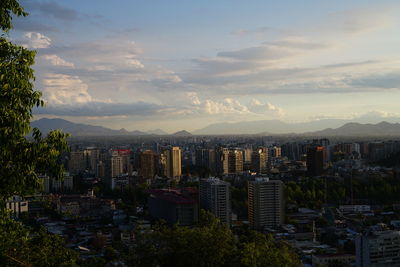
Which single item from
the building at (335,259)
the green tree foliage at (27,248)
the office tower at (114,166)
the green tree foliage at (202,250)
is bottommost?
the building at (335,259)

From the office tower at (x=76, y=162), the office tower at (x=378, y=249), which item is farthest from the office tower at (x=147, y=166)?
the office tower at (x=378, y=249)

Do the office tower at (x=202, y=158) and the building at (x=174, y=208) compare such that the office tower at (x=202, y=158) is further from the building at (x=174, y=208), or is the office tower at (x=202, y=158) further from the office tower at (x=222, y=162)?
the building at (x=174, y=208)

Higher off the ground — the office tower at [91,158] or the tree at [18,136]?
the tree at [18,136]

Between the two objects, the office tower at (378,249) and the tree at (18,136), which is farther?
the office tower at (378,249)

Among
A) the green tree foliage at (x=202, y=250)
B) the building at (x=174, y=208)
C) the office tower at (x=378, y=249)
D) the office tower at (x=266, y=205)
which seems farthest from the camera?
the office tower at (x=266, y=205)

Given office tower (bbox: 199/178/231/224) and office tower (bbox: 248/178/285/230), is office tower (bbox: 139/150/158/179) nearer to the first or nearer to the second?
office tower (bbox: 199/178/231/224)

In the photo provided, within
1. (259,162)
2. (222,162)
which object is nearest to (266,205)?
(222,162)
